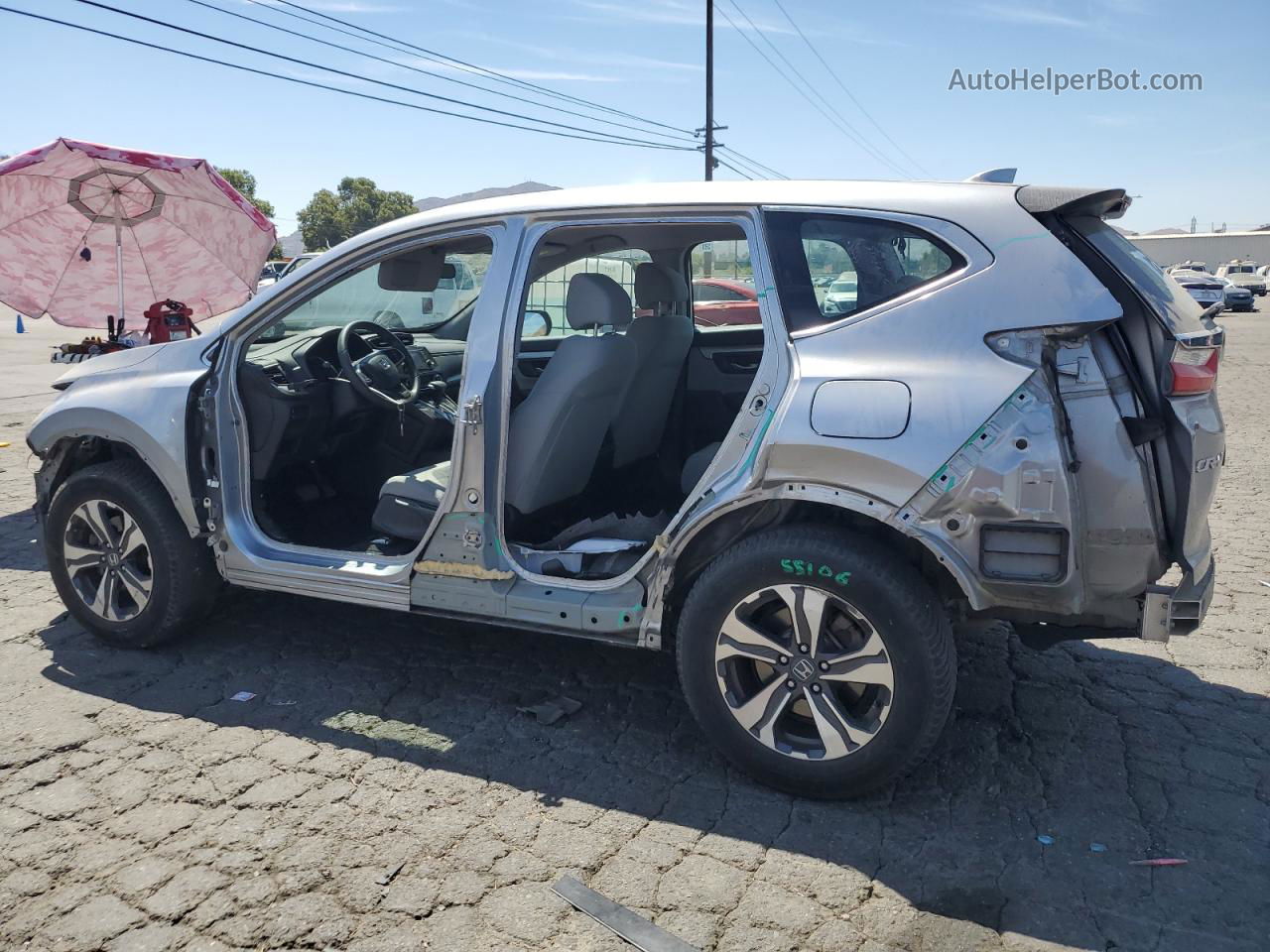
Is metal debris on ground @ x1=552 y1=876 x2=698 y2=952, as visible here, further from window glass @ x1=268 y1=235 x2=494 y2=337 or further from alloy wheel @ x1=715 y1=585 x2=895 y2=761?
window glass @ x1=268 y1=235 x2=494 y2=337

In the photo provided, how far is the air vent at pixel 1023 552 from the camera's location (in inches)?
108

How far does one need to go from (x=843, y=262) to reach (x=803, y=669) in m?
1.31

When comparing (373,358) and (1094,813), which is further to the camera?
(373,358)

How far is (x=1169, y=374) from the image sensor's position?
9.03ft

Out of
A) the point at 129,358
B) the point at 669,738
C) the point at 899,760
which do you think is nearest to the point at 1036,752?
the point at 899,760

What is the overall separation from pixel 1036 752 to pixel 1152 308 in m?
1.60

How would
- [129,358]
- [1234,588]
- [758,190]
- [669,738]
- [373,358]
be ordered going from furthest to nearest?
[1234,588]
[373,358]
[129,358]
[669,738]
[758,190]

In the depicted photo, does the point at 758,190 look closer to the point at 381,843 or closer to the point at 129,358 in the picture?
the point at 381,843

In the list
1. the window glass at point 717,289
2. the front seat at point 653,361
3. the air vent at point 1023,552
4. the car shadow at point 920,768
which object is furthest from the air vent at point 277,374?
the air vent at point 1023,552

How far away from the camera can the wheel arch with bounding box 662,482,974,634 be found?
114 inches

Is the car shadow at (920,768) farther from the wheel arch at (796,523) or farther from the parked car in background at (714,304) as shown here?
the parked car in background at (714,304)

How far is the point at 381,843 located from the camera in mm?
2887

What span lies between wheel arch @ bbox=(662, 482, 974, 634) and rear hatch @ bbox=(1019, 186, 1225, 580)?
0.65 m

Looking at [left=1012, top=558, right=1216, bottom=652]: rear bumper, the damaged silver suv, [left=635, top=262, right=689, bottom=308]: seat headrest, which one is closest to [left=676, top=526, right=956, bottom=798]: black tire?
the damaged silver suv
